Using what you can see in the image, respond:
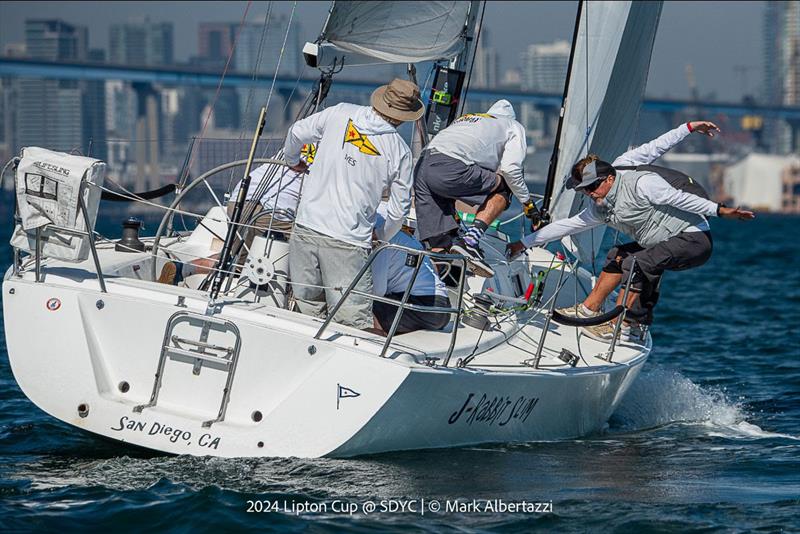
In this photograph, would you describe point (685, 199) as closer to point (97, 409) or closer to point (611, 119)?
point (611, 119)

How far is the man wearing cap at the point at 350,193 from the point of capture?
17.6 feet

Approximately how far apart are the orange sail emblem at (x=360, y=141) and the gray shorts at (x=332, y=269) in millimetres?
413

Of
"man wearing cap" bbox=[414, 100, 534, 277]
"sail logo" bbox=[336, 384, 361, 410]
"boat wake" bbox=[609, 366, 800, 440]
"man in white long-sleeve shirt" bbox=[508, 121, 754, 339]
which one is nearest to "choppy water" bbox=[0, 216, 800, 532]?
"boat wake" bbox=[609, 366, 800, 440]

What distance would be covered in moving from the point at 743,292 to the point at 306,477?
1285cm

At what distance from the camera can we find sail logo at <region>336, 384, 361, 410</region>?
501 centimetres

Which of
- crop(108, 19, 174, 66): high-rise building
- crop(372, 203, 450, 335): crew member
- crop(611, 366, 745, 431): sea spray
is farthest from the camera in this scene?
crop(108, 19, 174, 66): high-rise building

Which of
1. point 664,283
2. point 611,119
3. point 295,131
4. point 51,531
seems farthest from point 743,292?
point 51,531

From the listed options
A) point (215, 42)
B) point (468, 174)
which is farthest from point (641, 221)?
point (215, 42)

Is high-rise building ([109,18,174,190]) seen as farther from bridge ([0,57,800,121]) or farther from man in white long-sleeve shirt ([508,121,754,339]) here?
man in white long-sleeve shirt ([508,121,754,339])

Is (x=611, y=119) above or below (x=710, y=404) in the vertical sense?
above

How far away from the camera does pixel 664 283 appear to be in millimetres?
19375

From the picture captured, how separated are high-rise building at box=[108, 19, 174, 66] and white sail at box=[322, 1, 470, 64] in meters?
108

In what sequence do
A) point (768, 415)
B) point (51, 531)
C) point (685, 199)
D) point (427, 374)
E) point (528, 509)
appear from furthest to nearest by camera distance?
point (768, 415), point (685, 199), point (427, 374), point (528, 509), point (51, 531)

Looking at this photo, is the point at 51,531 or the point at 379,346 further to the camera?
the point at 379,346
